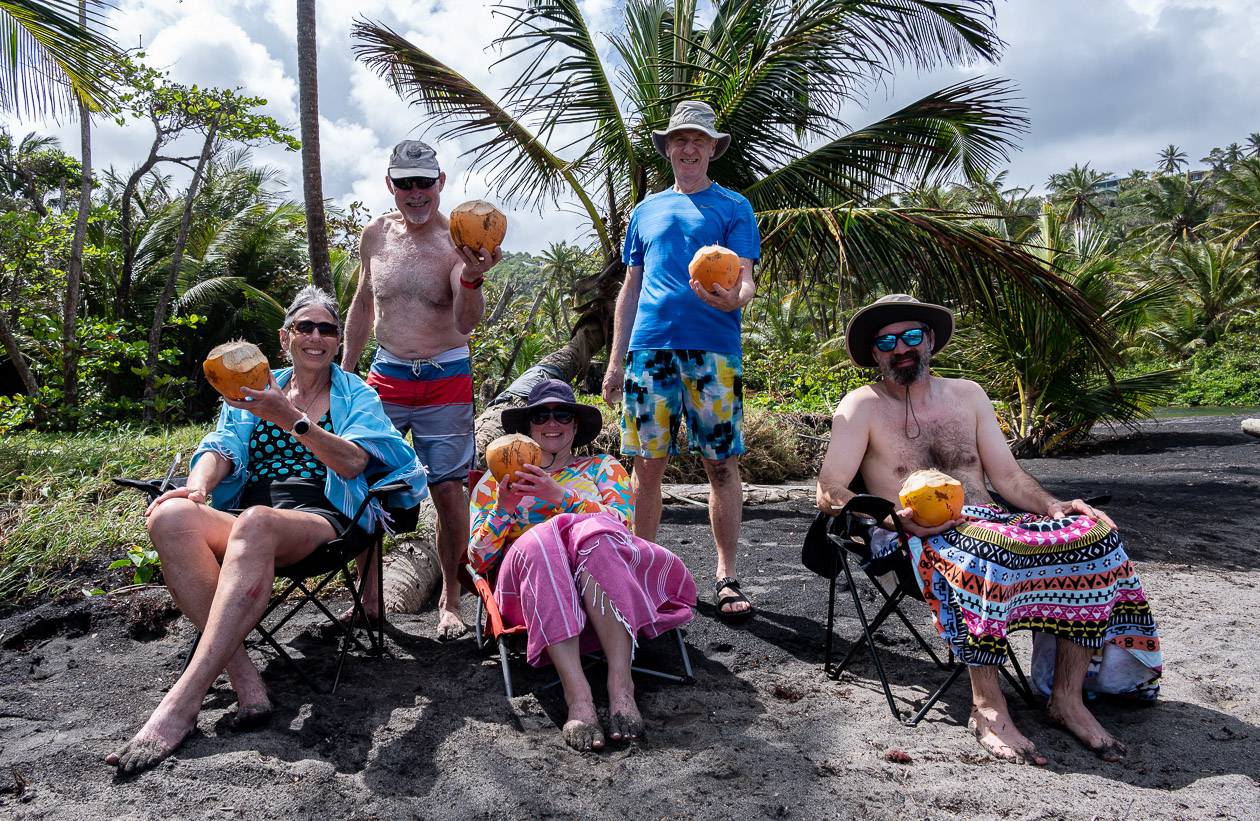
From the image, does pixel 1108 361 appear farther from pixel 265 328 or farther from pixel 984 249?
pixel 265 328

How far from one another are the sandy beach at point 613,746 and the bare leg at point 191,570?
145mm

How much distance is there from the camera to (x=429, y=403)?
→ 3.56 meters

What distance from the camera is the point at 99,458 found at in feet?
19.9

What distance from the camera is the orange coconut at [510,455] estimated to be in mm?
2865

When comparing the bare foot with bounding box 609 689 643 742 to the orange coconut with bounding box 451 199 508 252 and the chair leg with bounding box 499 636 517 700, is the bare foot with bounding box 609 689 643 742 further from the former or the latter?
the orange coconut with bounding box 451 199 508 252

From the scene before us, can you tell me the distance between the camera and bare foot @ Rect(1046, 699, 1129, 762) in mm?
2447

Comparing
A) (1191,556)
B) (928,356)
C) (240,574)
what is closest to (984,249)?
(1191,556)

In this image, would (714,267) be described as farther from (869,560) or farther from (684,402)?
(869,560)

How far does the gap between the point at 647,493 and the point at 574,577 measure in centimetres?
106

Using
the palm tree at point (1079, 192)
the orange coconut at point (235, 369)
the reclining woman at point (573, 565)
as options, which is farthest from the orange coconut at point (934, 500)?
the palm tree at point (1079, 192)

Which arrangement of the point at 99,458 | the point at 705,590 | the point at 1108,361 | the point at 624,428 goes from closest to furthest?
the point at 624,428
the point at 705,590
the point at 99,458
the point at 1108,361

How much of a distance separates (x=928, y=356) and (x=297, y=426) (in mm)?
2262

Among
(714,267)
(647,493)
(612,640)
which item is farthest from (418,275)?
(612,640)

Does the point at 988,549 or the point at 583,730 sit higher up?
the point at 988,549
